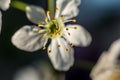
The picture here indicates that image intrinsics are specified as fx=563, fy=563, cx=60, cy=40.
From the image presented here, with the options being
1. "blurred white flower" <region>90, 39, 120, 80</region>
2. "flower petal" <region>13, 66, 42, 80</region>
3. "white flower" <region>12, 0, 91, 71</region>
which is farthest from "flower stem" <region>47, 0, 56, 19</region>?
"flower petal" <region>13, 66, 42, 80</region>

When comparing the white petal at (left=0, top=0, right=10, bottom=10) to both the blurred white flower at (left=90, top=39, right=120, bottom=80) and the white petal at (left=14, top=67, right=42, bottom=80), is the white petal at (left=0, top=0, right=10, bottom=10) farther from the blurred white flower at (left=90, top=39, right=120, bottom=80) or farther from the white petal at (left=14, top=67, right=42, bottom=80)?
the white petal at (left=14, top=67, right=42, bottom=80)

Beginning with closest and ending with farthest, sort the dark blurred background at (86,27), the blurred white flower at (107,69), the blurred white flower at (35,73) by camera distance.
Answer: the blurred white flower at (107,69), the blurred white flower at (35,73), the dark blurred background at (86,27)

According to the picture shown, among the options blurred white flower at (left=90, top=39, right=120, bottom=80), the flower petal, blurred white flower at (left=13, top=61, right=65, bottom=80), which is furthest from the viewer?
the flower petal

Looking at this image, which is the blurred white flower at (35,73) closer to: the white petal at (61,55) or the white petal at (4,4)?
the white petal at (61,55)

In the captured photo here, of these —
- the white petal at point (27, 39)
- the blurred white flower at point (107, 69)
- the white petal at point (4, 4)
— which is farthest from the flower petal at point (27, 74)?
the white petal at point (4, 4)

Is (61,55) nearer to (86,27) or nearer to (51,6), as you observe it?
(51,6)

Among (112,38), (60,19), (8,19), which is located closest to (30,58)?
(8,19)
